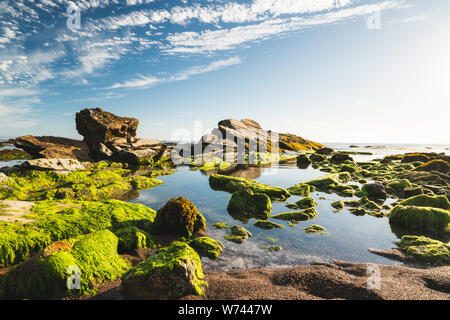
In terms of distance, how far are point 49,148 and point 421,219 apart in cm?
3475

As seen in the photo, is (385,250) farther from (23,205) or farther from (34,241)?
(23,205)

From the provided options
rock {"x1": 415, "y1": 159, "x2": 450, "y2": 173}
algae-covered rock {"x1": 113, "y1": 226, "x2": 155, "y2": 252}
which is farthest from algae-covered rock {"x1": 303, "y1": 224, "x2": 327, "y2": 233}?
rock {"x1": 415, "y1": 159, "x2": 450, "y2": 173}

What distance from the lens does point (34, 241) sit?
21.5 feet

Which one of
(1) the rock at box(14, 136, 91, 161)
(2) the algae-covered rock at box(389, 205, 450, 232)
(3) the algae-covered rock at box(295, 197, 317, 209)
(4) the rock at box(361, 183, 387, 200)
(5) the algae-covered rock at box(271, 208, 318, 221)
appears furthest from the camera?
(1) the rock at box(14, 136, 91, 161)

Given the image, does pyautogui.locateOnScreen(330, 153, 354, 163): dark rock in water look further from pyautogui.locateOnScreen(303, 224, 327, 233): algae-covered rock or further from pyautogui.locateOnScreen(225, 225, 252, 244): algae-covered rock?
pyautogui.locateOnScreen(225, 225, 252, 244): algae-covered rock

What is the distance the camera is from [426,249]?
7.10 meters

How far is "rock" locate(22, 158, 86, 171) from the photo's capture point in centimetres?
1688

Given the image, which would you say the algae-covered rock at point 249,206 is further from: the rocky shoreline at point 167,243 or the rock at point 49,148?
the rock at point 49,148

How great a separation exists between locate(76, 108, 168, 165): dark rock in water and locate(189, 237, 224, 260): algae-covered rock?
2640cm

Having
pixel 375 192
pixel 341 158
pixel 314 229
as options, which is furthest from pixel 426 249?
pixel 341 158

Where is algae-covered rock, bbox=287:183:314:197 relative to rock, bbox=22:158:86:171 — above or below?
below

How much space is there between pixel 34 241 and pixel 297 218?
10.5 m
